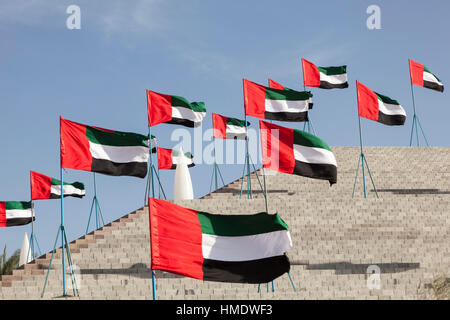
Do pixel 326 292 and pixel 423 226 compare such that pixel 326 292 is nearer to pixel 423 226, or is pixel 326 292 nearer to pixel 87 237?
pixel 423 226

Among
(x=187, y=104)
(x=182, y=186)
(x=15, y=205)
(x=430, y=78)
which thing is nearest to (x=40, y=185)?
(x=15, y=205)

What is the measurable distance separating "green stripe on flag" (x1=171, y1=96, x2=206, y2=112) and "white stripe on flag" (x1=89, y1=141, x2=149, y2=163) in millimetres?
5062

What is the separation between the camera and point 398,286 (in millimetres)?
16656

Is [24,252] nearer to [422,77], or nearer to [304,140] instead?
[304,140]

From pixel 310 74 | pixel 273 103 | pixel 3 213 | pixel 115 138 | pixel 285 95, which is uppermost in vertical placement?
pixel 310 74

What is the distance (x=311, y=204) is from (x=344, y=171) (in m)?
9.12

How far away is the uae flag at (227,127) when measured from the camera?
3378 centimetres

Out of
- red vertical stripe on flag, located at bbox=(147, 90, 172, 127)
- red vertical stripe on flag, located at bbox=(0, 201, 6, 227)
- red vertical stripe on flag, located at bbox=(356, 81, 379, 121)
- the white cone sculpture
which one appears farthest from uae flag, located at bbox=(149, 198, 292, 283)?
red vertical stripe on flag, located at bbox=(0, 201, 6, 227)

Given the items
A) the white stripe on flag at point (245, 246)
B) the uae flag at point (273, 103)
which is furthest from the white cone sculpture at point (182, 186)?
the white stripe on flag at point (245, 246)

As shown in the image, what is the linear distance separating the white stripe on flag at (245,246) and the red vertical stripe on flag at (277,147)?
232 inches

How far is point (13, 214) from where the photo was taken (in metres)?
28.7

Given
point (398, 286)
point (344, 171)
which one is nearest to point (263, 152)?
point (398, 286)

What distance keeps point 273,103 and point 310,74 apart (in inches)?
362

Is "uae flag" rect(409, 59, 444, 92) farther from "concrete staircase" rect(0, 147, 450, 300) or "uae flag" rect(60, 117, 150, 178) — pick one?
"uae flag" rect(60, 117, 150, 178)
